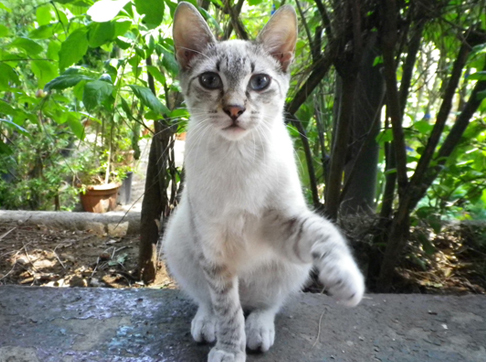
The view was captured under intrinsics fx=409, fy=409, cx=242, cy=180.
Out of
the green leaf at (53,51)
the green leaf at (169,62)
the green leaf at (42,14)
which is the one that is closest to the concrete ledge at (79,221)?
the green leaf at (53,51)

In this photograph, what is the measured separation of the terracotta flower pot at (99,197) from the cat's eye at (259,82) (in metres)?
3.11

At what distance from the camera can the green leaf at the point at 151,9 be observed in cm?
120

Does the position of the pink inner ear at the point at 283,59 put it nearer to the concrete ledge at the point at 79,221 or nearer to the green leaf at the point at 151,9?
the green leaf at the point at 151,9

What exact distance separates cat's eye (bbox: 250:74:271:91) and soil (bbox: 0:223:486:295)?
1136 millimetres

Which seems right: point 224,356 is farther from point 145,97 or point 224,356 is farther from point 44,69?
point 44,69

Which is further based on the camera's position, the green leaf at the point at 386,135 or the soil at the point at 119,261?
the soil at the point at 119,261

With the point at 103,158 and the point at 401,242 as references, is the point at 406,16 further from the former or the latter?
the point at 103,158

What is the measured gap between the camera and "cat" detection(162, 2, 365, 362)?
127 cm

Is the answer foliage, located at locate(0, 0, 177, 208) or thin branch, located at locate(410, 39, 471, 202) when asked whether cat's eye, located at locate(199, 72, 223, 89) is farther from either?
thin branch, located at locate(410, 39, 471, 202)

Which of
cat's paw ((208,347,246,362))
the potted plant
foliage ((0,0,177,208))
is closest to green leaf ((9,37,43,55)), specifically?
foliage ((0,0,177,208))

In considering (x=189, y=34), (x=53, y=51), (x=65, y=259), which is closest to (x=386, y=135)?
(x=189, y=34)

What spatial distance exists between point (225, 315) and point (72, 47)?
1.03 meters

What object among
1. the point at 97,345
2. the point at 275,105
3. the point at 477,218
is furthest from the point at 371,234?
the point at 97,345

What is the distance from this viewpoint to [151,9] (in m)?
1.21
